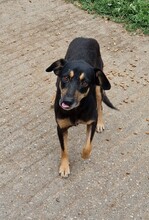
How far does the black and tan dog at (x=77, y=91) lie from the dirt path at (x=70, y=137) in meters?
0.35

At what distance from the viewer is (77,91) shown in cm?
447

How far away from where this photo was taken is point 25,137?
5883 mm

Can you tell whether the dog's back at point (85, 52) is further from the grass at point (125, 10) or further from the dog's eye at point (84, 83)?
the grass at point (125, 10)

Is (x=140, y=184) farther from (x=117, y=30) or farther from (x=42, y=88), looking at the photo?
(x=117, y=30)

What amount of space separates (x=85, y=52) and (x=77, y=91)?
1.27 metres

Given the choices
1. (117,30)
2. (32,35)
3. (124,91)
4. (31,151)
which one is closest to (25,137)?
(31,151)

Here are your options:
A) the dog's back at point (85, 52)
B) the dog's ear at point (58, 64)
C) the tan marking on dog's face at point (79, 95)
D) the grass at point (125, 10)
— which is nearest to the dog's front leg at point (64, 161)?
the tan marking on dog's face at point (79, 95)

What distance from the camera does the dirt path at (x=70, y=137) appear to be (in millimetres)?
4895

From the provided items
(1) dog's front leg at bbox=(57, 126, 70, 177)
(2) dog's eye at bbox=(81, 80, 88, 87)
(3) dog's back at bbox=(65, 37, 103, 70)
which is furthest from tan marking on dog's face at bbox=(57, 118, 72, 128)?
(3) dog's back at bbox=(65, 37, 103, 70)

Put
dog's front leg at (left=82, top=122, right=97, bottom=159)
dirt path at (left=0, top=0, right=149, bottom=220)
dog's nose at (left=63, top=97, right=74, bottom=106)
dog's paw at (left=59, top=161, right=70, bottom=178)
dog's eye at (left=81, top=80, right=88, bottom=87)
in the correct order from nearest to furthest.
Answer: dog's nose at (left=63, top=97, right=74, bottom=106) < dog's eye at (left=81, top=80, right=88, bottom=87) < dirt path at (left=0, top=0, right=149, bottom=220) < dog's front leg at (left=82, top=122, right=97, bottom=159) < dog's paw at (left=59, top=161, right=70, bottom=178)

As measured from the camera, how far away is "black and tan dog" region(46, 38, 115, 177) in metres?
4.48

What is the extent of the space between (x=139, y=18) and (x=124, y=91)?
2.87 meters

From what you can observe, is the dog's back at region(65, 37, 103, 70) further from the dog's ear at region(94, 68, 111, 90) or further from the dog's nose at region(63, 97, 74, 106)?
the dog's nose at region(63, 97, 74, 106)

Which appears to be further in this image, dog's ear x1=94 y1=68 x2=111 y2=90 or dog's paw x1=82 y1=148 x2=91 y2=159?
dog's paw x1=82 y1=148 x2=91 y2=159
